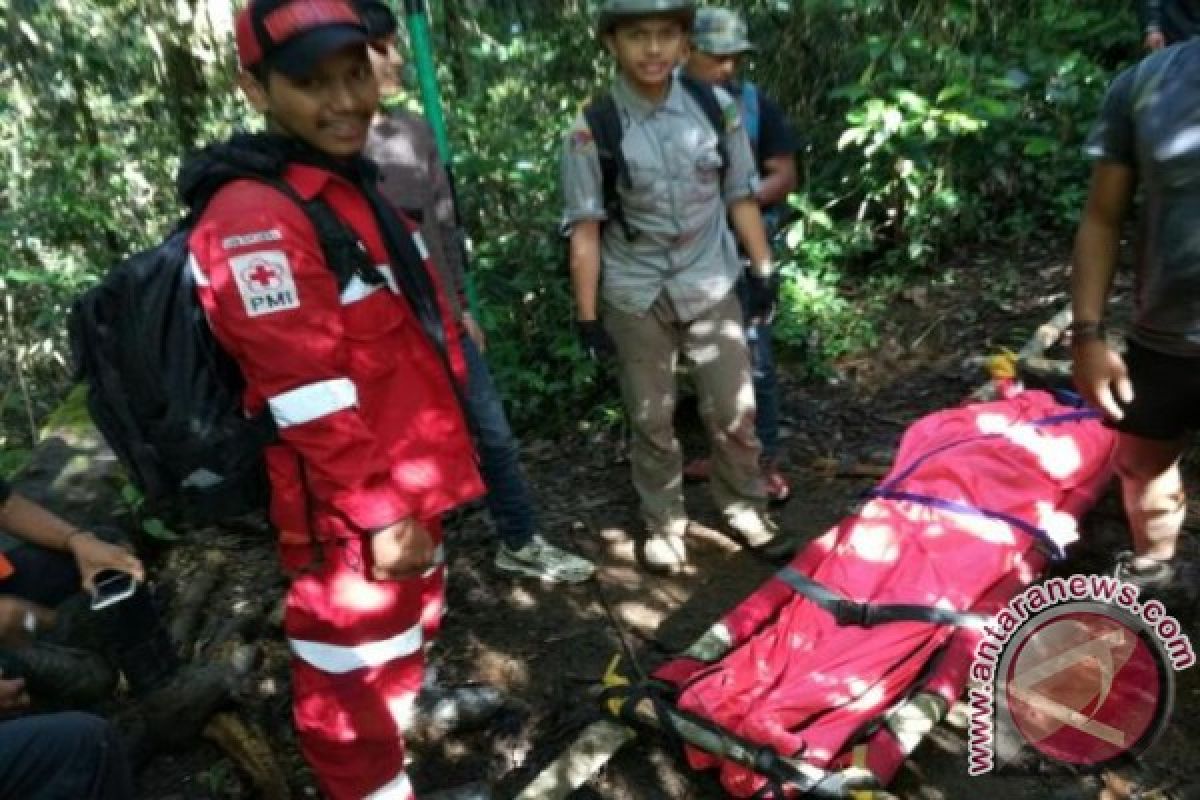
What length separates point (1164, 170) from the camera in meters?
2.20

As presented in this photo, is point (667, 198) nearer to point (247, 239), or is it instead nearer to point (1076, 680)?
point (247, 239)

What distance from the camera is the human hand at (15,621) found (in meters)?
2.55

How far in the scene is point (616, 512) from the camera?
444cm

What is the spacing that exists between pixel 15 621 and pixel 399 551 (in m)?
1.28

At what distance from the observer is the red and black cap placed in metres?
1.99

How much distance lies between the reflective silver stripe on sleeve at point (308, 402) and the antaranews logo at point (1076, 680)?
2095 millimetres

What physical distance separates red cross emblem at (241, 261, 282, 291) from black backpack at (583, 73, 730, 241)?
1.58 m

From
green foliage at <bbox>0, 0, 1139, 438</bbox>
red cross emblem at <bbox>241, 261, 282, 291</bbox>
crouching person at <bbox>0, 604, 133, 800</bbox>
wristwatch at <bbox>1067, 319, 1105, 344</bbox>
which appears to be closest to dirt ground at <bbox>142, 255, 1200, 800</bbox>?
green foliage at <bbox>0, 0, 1139, 438</bbox>

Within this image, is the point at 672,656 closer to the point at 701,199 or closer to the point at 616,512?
the point at 616,512

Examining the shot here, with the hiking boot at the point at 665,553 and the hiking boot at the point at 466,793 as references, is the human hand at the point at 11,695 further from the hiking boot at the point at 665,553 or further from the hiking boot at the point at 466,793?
the hiking boot at the point at 665,553

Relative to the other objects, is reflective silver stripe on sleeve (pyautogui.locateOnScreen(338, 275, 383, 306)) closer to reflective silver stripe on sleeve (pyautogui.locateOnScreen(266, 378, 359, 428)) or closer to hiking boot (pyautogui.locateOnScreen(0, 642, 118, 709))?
reflective silver stripe on sleeve (pyautogui.locateOnScreen(266, 378, 359, 428))

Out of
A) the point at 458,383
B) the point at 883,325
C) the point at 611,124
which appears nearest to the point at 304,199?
the point at 458,383

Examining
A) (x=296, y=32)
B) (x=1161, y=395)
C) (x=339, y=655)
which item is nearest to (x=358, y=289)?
(x=296, y=32)

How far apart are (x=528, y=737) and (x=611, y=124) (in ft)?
7.11
